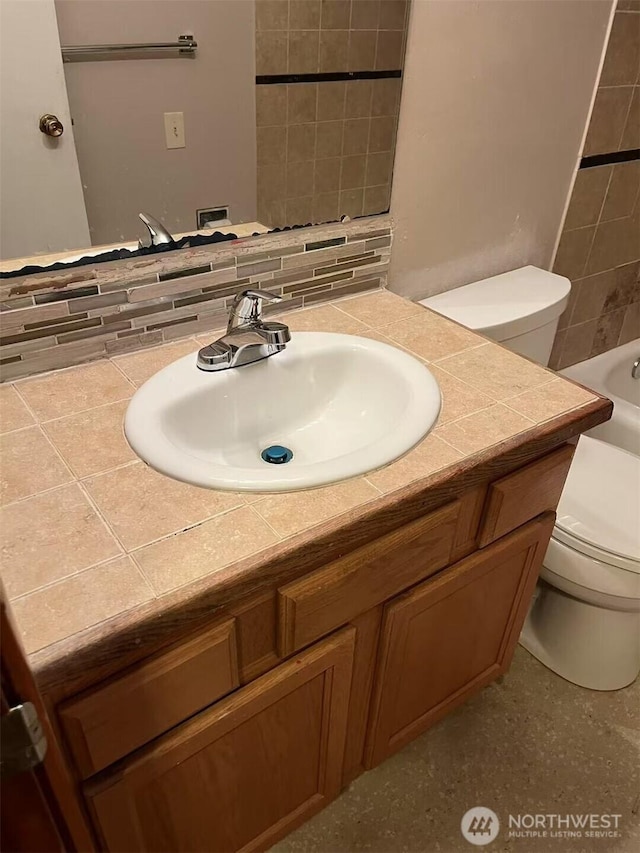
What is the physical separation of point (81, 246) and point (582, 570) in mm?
1164

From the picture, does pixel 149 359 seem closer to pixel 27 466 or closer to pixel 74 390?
pixel 74 390

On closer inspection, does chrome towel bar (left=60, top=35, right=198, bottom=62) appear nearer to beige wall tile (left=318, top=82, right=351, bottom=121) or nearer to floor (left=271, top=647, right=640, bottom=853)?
beige wall tile (left=318, top=82, right=351, bottom=121)

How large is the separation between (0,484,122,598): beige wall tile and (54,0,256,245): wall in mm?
439

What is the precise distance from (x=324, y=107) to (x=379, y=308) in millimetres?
368

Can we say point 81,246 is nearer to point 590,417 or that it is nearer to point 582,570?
point 590,417

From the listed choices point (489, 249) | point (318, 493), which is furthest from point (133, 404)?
point (489, 249)

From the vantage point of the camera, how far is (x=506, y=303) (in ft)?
4.87

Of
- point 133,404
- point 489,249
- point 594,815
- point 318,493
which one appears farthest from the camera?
point 489,249

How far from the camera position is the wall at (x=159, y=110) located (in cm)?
90

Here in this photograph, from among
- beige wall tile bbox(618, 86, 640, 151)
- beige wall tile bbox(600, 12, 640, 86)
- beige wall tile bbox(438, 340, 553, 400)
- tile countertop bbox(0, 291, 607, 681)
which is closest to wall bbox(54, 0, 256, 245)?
tile countertop bbox(0, 291, 607, 681)

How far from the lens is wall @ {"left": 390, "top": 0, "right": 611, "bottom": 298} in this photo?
1.23 meters

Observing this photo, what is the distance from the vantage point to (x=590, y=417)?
3.34ft

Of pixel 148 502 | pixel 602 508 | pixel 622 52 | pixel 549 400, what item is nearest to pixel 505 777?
pixel 602 508

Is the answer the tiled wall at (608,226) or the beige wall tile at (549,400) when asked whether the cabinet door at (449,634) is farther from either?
the tiled wall at (608,226)
